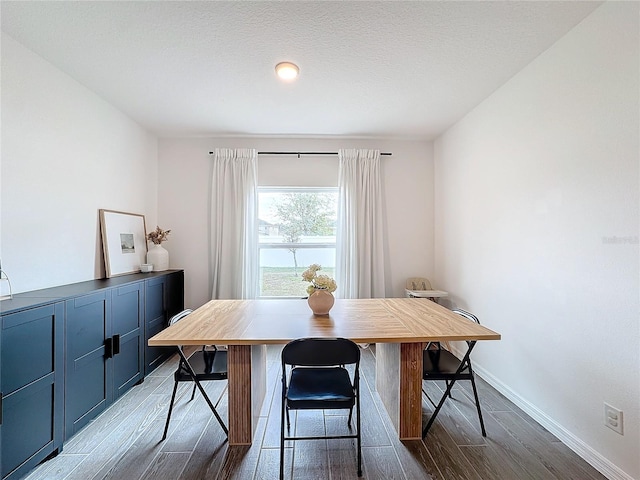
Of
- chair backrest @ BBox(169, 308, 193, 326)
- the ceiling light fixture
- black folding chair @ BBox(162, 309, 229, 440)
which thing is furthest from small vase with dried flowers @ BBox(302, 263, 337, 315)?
the ceiling light fixture

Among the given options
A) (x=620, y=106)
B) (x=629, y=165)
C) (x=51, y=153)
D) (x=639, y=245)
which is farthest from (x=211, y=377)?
(x=620, y=106)

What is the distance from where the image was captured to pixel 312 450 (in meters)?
1.80

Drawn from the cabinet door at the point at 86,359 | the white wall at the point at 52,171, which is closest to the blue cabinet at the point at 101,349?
the cabinet door at the point at 86,359

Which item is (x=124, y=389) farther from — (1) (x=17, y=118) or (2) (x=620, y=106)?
(2) (x=620, y=106)

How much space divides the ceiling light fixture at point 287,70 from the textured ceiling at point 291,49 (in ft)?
0.14

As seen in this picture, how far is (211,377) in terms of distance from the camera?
189 cm

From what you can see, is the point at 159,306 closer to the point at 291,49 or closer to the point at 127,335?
the point at 127,335

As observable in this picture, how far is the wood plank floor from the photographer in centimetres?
162

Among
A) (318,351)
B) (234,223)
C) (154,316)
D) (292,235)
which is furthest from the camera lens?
(292,235)

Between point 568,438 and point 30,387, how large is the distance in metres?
3.26

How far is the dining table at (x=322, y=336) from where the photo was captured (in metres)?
1.64

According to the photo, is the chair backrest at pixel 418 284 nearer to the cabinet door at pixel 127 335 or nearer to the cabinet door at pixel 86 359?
the cabinet door at pixel 127 335

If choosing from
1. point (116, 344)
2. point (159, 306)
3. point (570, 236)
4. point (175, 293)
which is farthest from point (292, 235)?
point (570, 236)

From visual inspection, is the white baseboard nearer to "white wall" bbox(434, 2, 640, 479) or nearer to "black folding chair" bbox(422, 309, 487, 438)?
"white wall" bbox(434, 2, 640, 479)
